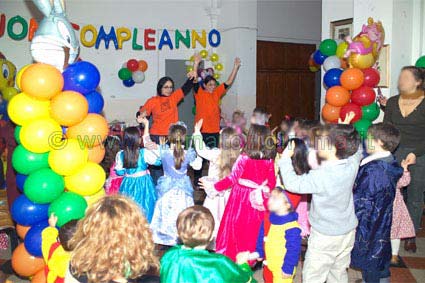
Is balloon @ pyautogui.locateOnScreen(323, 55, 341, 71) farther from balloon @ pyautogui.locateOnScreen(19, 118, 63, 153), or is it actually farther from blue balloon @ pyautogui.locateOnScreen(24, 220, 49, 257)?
blue balloon @ pyautogui.locateOnScreen(24, 220, 49, 257)

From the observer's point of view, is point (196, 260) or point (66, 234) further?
point (66, 234)

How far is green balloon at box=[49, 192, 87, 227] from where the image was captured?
2.72m

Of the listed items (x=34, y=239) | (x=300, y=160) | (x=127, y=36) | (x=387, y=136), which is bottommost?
(x=34, y=239)

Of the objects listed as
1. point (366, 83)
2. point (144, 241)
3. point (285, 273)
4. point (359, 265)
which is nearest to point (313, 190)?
point (285, 273)

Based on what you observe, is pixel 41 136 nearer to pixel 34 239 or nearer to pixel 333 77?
pixel 34 239

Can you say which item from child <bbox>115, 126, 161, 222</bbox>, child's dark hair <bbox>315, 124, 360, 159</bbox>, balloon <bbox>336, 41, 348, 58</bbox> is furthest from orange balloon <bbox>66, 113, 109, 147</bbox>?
balloon <bbox>336, 41, 348, 58</bbox>

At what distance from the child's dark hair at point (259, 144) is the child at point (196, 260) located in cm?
119

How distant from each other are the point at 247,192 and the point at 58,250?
4.79 ft

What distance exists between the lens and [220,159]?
3.53 m

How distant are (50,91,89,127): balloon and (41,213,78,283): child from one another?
2.44ft

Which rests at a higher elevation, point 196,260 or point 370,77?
point 370,77

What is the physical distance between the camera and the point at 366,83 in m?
4.35

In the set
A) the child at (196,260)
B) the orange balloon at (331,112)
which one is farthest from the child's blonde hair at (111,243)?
the orange balloon at (331,112)

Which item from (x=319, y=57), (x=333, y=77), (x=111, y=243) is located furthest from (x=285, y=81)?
(x=111, y=243)
